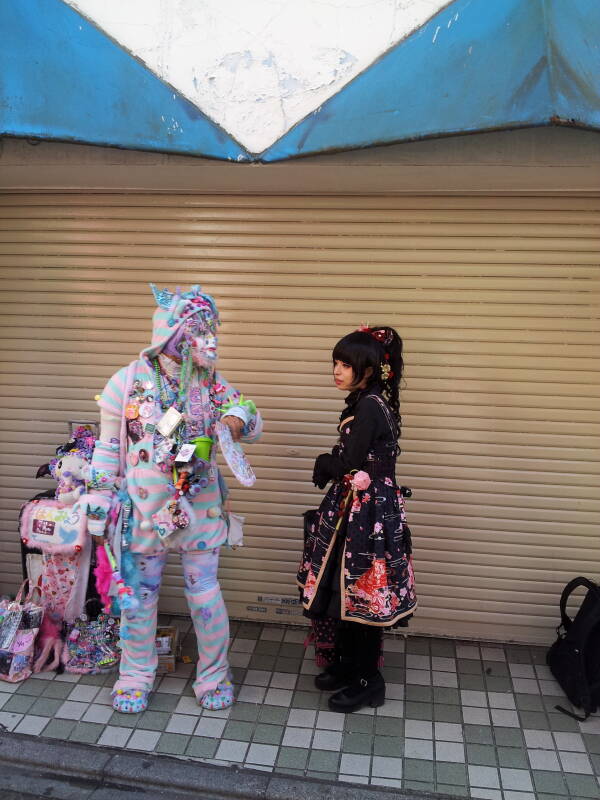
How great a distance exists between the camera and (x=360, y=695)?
4684 mm

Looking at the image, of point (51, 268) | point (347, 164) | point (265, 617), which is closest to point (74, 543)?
point (265, 617)

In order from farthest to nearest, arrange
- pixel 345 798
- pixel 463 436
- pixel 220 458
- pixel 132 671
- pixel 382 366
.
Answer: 1. pixel 220 458
2. pixel 463 436
3. pixel 132 671
4. pixel 382 366
5. pixel 345 798

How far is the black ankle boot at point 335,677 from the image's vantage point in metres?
4.86

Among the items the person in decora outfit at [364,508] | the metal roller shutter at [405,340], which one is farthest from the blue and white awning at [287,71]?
the person in decora outfit at [364,508]

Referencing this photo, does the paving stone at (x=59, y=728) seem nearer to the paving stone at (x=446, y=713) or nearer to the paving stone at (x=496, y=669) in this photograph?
the paving stone at (x=446, y=713)

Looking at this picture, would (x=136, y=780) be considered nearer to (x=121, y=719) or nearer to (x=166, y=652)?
(x=121, y=719)

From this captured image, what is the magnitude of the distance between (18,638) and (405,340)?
3.07m

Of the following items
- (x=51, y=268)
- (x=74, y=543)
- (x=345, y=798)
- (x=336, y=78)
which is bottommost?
(x=345, y=798)

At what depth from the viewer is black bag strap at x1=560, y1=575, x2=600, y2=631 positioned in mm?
4820

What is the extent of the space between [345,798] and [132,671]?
4.82 feet

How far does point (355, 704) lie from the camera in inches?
183

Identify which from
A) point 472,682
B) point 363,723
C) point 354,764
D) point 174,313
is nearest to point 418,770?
point 354,764

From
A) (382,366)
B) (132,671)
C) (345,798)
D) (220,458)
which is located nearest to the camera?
(345,798)

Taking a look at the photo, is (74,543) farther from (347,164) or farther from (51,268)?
(347,164)
